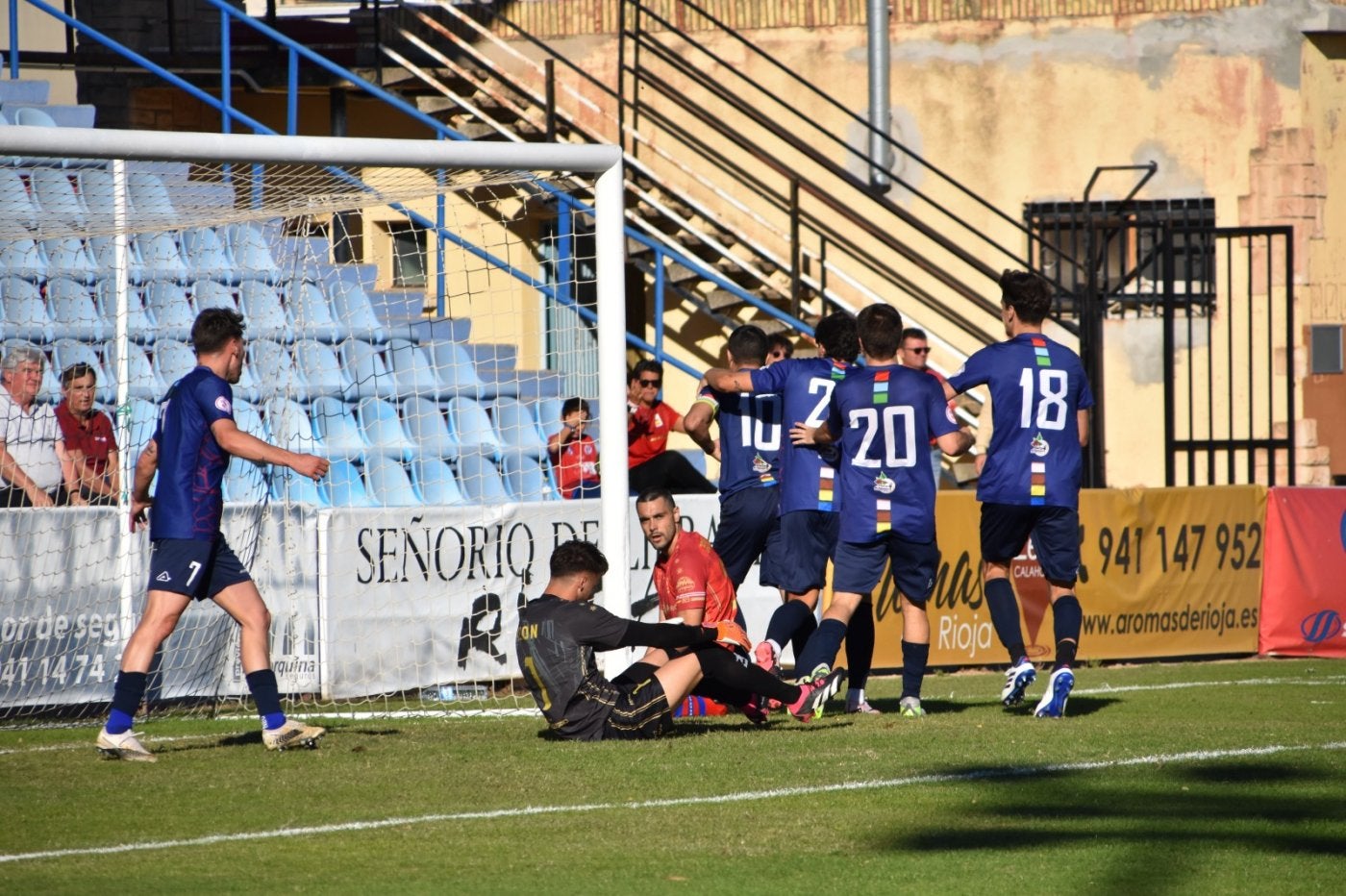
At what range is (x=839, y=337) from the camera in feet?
31.5

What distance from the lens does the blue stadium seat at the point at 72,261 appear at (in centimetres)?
1161

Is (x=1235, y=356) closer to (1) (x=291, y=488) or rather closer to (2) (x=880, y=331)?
(1) (x=291, y=488)

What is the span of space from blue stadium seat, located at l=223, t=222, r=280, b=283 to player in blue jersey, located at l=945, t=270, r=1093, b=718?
5.49 metres

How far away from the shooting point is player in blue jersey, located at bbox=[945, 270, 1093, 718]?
9000 millimetres

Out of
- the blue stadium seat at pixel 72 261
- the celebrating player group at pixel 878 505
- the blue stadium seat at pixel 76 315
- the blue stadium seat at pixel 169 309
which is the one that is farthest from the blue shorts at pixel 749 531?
the blue stadium seat at pixel 72 261

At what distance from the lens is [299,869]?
5.47 metres

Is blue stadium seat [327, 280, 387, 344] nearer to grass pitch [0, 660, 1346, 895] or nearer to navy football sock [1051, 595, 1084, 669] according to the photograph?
grass pitch [0, 660, 1346, 895]

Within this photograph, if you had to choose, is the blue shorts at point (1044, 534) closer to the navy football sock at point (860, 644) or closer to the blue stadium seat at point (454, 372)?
the navy football sock at point (860, 644)

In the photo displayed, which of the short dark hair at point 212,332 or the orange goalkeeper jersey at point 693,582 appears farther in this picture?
the orange goalkeeper jersey at point 693,582

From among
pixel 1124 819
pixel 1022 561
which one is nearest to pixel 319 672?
pixel 1022 561

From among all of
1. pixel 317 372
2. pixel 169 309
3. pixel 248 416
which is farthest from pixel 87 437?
pixel 317 372

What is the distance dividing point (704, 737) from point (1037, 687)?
3516mm

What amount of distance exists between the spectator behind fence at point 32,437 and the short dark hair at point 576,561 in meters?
3.95

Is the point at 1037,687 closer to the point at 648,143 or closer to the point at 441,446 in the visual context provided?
the point at 441,446
